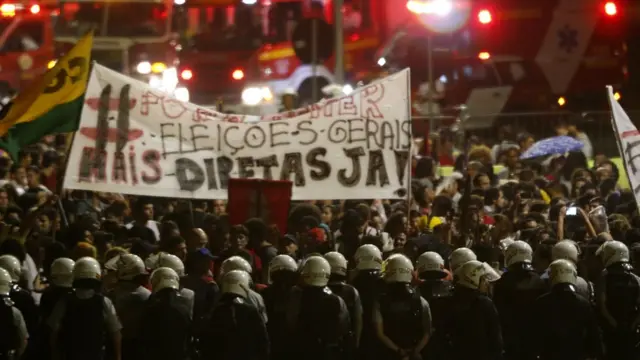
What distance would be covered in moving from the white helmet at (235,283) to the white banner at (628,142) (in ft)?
12.7

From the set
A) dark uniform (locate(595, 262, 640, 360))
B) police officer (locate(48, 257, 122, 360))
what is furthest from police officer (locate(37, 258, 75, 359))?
dark uniform (locate(595, 262, 640, 360))

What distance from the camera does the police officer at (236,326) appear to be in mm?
10586

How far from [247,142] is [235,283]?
3786mm

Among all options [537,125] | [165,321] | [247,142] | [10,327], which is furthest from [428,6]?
[10,327]

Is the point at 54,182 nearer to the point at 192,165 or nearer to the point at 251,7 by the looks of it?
the point at 192,165

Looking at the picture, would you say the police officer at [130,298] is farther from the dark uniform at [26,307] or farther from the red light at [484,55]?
the red light at [484,55]

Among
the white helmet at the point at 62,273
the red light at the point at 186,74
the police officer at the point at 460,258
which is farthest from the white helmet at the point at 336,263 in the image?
the red light at the point at 186,74

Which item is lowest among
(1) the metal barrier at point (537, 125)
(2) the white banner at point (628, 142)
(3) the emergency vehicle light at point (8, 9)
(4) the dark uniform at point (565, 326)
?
(4) the dark uniform at point (565, 326)

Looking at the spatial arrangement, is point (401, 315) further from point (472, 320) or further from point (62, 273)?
point (62, 273)

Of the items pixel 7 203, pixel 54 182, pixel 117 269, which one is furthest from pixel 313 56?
pixel 117 269

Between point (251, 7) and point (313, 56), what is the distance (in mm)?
11172

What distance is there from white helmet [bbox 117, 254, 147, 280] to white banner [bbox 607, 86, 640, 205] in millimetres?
4302

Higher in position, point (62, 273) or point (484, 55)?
point (484, 55)

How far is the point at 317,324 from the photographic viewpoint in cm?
1102
